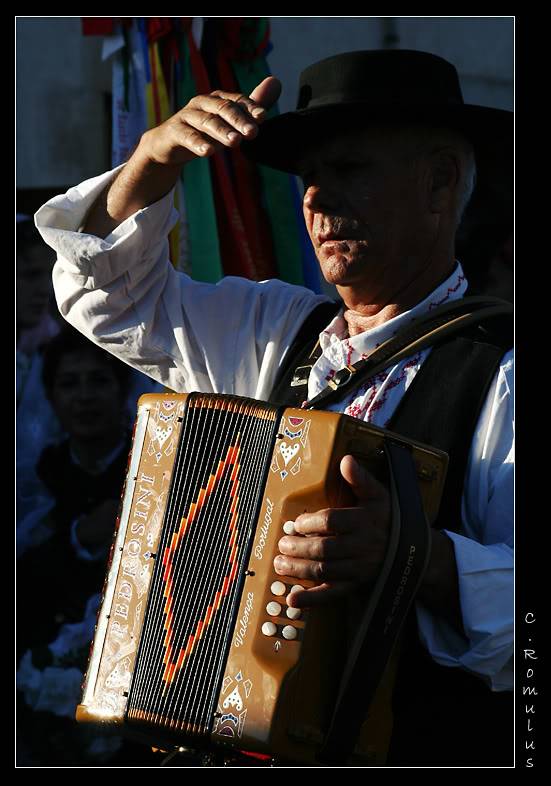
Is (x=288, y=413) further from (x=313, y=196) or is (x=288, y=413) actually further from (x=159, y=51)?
Result: (x=159, y=51)

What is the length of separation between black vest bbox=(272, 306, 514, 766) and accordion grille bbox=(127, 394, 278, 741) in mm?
351

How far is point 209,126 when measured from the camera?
2340 millimetres

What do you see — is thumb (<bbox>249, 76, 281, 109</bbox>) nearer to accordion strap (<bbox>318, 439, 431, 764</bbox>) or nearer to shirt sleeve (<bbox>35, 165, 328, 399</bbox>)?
shirt sleeve (<bbox>35, 165, 328, 399</bbox>)

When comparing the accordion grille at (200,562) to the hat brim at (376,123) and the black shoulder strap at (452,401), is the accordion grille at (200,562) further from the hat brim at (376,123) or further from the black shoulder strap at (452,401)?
the hat brim at (376,123)

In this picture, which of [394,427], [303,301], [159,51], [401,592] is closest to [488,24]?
[159,51]

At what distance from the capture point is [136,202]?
2.63m

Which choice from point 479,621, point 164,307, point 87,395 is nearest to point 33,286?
point 87,395

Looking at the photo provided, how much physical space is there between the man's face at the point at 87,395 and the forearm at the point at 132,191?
158 centimetres

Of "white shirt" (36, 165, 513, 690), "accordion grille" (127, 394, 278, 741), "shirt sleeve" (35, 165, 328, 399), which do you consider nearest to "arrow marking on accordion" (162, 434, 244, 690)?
"accordion grille" (127, 394, 278, 741)

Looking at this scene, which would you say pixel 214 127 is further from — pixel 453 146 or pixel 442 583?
pixel 442 583

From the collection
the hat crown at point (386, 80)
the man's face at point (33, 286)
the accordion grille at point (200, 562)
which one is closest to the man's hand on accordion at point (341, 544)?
the accordion grille at point (200, 562)

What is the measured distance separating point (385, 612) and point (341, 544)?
0.15 meters

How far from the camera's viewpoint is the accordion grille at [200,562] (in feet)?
7.07

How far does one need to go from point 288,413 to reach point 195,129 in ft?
2.21
